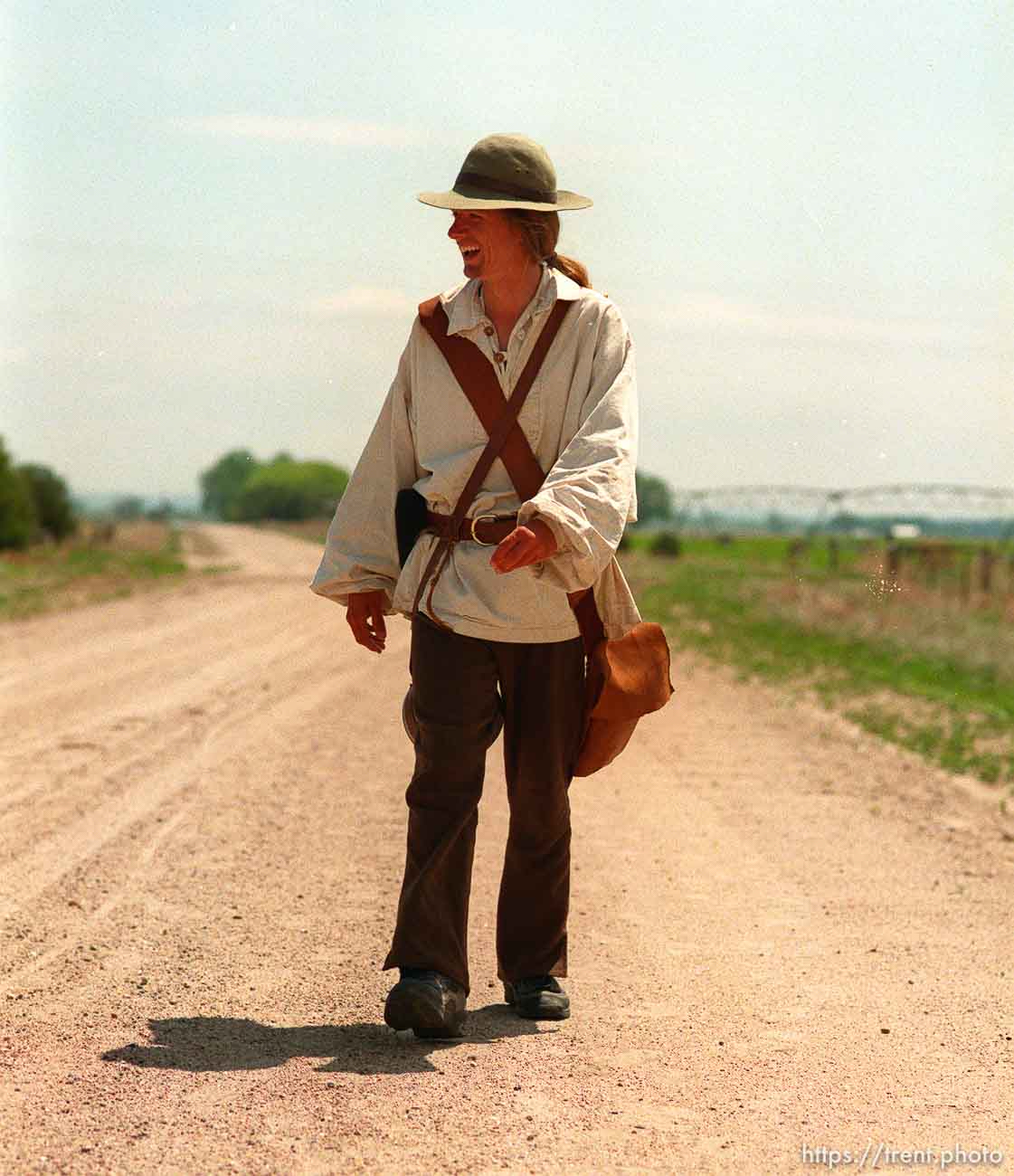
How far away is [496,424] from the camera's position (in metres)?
4.26

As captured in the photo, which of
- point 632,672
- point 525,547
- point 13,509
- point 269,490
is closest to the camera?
point 525,547

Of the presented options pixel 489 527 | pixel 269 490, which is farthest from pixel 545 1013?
pixel 269 490

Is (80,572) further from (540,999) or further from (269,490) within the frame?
(269,490)

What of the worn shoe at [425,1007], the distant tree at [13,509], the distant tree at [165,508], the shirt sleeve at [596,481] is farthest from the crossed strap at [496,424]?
the distant tree at [13,509]

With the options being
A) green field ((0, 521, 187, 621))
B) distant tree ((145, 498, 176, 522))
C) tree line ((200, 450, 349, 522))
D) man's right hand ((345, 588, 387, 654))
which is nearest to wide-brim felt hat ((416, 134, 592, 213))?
man's right hand ((345, 588, 387, 654))

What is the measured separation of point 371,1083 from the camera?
12.6ft

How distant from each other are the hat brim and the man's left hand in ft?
2.70

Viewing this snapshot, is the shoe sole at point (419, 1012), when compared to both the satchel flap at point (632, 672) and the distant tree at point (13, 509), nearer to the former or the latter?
the satchel flap at point (632, 672)

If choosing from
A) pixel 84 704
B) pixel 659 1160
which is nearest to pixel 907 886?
pixel 659 1160

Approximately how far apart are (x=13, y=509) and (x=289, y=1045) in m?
47.0

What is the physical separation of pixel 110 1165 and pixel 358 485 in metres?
1.92

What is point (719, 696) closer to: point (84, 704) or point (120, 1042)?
point (84, 704)

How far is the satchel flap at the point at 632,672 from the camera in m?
4.38

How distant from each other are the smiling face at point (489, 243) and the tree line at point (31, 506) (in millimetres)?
46148
